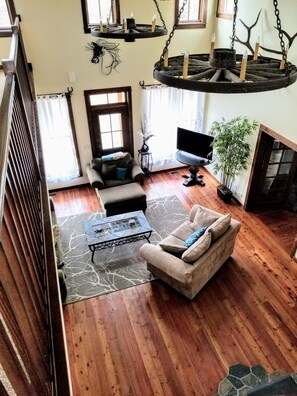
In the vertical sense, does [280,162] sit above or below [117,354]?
above

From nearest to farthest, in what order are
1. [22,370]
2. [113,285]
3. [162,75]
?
[22,370] < [162,75] < [113,285]

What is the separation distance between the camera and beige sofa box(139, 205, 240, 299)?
4.17 meters

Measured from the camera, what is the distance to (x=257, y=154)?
18.4 feet

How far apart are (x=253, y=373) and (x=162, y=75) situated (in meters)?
3.61

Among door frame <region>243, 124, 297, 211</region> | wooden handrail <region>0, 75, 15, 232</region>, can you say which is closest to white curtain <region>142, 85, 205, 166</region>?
door frame <region>243, 124, 297, 211</region>

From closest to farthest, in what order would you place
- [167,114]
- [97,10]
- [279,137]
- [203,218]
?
[279,137], [203,218], [97,10], [167,114]

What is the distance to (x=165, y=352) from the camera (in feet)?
12.8

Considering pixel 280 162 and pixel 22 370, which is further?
pixel 280 162

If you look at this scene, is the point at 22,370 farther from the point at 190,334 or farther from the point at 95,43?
the point at 95,43

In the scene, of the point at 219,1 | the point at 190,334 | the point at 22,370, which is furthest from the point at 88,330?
the point at 219,1

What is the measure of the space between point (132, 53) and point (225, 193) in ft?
11.3

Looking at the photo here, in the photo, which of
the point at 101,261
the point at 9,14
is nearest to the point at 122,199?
the point at 101,261

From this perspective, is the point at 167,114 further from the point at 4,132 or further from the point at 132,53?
the point at 4,132

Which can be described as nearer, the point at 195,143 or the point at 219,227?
the point at 219,227
